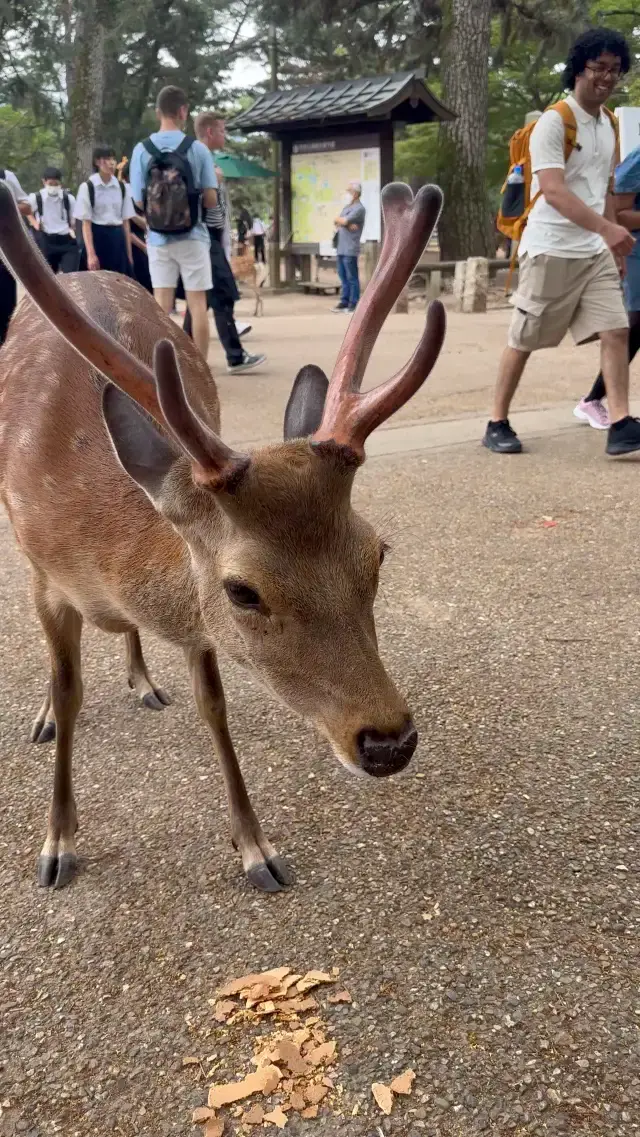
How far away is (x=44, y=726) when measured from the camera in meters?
3.11

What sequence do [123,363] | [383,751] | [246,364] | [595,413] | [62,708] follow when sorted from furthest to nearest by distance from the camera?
[246,364], [595,413], [62,708], [123,363], [383,751]

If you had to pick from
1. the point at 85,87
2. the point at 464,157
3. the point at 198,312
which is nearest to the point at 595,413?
the point at 198,312

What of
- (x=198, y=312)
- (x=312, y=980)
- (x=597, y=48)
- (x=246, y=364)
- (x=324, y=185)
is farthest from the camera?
(x=324, y=185)

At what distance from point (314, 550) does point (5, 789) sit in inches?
62.5

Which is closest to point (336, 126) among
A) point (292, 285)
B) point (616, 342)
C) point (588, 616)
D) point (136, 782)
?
point (292, 285)

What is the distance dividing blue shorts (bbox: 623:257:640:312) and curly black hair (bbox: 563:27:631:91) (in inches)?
45.6

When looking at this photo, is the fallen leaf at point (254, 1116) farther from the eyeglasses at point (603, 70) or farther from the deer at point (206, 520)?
the eyeglasses at point (603, 70)

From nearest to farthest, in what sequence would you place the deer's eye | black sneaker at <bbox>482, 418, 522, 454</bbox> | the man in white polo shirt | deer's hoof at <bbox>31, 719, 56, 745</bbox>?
the deer's eye, deer's hoof at <bbox>31, 719, 56, 745</bbox>, the man in white polo shirt, black sneaker at <bbox>482, 418, 522, 454</bbox>

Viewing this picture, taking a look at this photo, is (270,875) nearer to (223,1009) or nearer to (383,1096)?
(223,1009)

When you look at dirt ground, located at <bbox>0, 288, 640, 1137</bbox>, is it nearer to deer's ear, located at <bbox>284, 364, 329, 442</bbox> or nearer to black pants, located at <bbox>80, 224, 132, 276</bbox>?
deer's ear, located at <bbox>284, 364, 329, 442</bbox>

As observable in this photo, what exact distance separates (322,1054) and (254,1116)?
19 centimetres

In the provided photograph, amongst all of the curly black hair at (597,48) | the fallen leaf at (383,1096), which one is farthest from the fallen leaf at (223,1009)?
the curly black hair at (597,48)

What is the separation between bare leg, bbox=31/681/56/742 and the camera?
3.11 m

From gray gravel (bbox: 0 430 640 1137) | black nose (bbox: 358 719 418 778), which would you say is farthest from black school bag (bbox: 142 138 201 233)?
black nose (bbox: 358 719 418 778)
